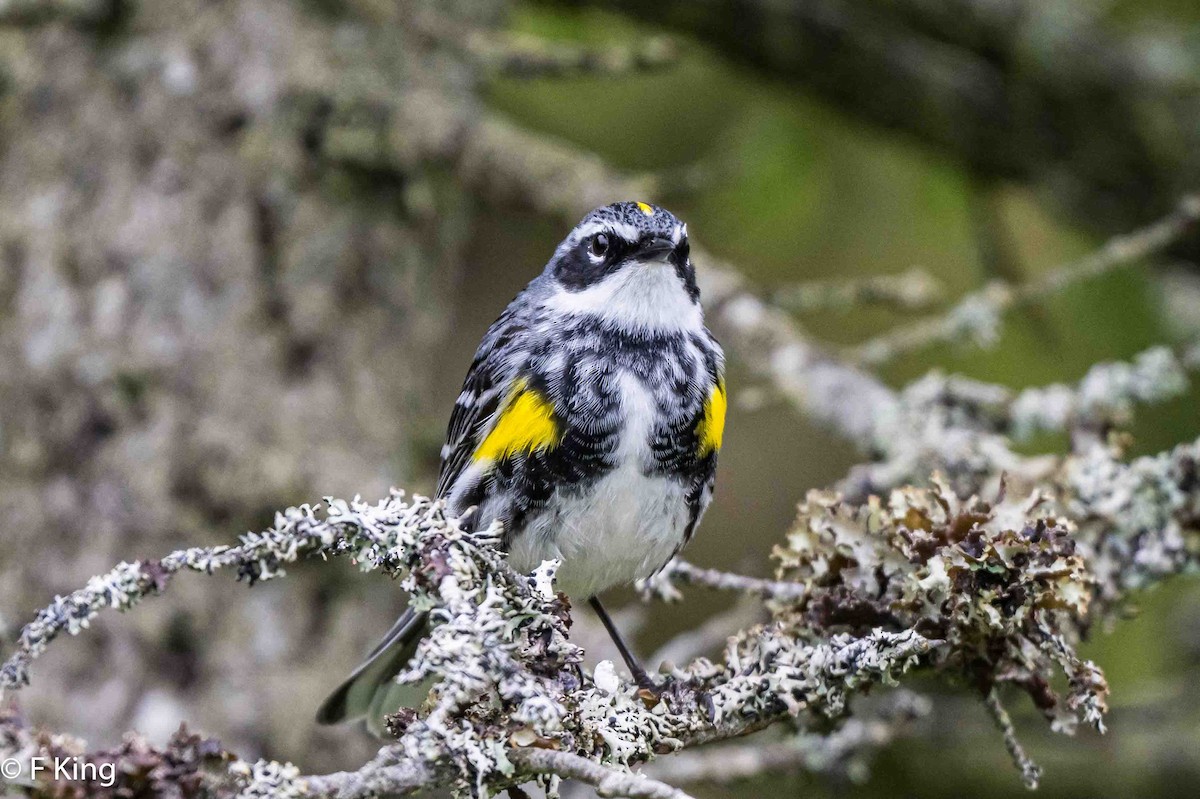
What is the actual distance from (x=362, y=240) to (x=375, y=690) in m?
1.90

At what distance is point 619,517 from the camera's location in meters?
2.90

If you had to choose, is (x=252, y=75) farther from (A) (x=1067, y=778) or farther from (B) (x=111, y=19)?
(A) (x=1067, y=778)

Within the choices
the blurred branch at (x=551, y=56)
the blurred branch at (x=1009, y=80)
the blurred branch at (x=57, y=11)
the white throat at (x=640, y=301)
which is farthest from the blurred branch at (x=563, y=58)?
the blurred branch at (x=57, y=11)

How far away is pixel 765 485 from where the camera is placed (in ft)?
20.9

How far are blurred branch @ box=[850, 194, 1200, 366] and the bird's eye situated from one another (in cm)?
88

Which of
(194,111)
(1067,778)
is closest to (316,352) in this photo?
(194,111)

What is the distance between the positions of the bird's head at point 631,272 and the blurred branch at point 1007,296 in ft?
2.06

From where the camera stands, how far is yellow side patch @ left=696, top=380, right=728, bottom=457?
3041 millimetres

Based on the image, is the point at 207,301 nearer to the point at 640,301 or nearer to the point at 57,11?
the point at 57,11

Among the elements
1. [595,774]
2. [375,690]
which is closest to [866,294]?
[375,690]

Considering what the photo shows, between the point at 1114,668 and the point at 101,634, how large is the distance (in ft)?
13.2

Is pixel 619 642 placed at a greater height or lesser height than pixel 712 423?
lesser

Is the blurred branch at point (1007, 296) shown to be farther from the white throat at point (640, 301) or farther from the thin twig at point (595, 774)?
the thin twig at point (595, 774)

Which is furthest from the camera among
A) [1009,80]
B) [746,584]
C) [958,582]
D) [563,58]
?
[1009,80]
